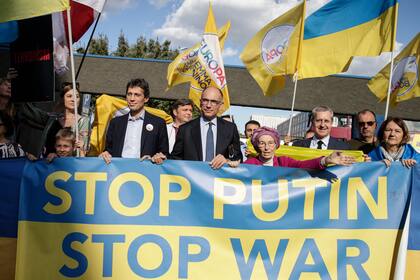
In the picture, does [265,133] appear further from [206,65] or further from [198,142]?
[206,65]

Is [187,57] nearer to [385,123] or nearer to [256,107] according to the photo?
[385,123]

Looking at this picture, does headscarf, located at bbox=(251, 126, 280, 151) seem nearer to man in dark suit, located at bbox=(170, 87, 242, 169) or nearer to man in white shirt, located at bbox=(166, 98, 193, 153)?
→ man in dark suit, located at bbox=(170, 87, 242, 169)

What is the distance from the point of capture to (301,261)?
3.63 metres

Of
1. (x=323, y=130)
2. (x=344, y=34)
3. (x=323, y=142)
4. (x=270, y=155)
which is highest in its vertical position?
(x=344, y=34)

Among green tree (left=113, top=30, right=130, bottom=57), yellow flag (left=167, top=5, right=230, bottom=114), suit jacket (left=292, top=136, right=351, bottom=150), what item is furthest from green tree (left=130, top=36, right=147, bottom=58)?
suit jacket (left=292, top=136, right=351, bottom=150)

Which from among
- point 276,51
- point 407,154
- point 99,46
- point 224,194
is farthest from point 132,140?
point 99,46

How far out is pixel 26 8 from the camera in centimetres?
363

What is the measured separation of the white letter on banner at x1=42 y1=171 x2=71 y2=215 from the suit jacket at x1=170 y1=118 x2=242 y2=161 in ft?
3.47

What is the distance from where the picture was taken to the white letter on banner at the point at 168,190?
363cm

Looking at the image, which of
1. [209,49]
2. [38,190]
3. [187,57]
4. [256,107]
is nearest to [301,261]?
[38,190]

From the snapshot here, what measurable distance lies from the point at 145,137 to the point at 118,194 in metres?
0.78

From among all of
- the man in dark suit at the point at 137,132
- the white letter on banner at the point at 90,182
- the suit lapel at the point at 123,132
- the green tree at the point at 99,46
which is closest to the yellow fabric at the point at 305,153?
the man in dark suit at the point at 137,132

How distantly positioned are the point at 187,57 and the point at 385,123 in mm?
4088

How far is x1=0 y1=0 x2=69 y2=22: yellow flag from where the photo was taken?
11.8 feet
